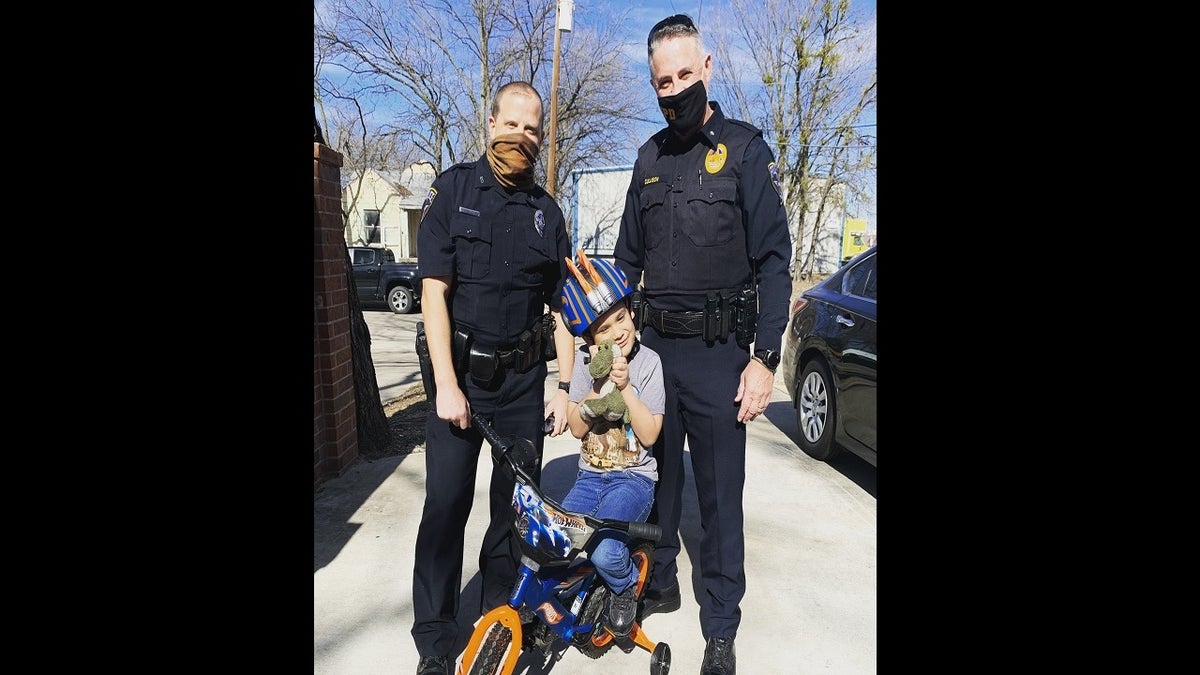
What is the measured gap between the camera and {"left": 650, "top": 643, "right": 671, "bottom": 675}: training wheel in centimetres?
242

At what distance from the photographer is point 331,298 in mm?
4270

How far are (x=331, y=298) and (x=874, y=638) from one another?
139 inches

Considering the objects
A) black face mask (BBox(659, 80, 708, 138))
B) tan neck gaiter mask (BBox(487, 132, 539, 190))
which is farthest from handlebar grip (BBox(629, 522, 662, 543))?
black face mask (BBox(659, 80, 708, 138))

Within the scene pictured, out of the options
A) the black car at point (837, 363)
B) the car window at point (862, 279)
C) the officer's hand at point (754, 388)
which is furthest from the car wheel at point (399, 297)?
the officer's hand at point (754, 388)

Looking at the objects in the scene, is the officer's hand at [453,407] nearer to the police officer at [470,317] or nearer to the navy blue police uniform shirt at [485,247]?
the police officer at [470,317]

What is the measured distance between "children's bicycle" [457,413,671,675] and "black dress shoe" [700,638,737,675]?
0.14 m

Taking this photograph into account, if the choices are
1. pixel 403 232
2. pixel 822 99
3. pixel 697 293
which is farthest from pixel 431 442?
pixel 403 232

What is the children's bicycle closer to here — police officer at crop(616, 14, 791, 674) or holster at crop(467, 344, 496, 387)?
holster at crop(467, 344, 496, 387)

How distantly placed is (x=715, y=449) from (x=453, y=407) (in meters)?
1.02

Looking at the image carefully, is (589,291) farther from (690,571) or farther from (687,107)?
(690,571)

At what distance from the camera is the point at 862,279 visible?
501 centimetres
